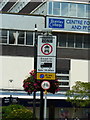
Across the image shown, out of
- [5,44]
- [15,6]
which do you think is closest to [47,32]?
[5,44]

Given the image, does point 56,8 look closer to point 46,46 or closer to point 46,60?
point 46,46

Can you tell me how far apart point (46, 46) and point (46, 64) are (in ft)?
2.94

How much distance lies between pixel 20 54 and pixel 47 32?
870 inches

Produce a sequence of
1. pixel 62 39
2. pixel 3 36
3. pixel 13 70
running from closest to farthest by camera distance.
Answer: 1. pixel 13 70
2. pixel 3 36
3. pixel 62 39

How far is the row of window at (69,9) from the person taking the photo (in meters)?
43.3

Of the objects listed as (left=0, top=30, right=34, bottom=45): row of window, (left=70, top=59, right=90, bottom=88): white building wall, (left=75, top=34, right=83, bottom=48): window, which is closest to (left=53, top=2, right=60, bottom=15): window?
(left=75, top=34, right=83, bottom=48): window

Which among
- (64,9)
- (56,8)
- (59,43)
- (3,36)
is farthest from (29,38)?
(64,9)

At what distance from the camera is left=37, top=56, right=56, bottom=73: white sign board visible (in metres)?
18.5

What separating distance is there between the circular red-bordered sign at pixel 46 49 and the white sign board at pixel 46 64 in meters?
0.29

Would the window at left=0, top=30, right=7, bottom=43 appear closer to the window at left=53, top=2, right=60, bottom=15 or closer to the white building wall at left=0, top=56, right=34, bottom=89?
the white building wall at left=0, top=56, right=34, bottom=89

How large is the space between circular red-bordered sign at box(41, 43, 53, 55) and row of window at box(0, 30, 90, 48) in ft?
75.9

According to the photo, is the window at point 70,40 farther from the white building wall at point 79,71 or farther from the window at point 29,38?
the window at point 29,38

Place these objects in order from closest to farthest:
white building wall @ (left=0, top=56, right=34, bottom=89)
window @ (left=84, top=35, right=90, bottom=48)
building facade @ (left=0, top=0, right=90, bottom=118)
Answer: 1. white building wall @ (left=0, top=56, right=34, bottom=89)
2. building facade @ (left=0, top=0, right=90, bottom=118)
3. window @ (left=84, top=35, right=90, bottom=48)

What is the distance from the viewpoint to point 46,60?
60.8 feet
